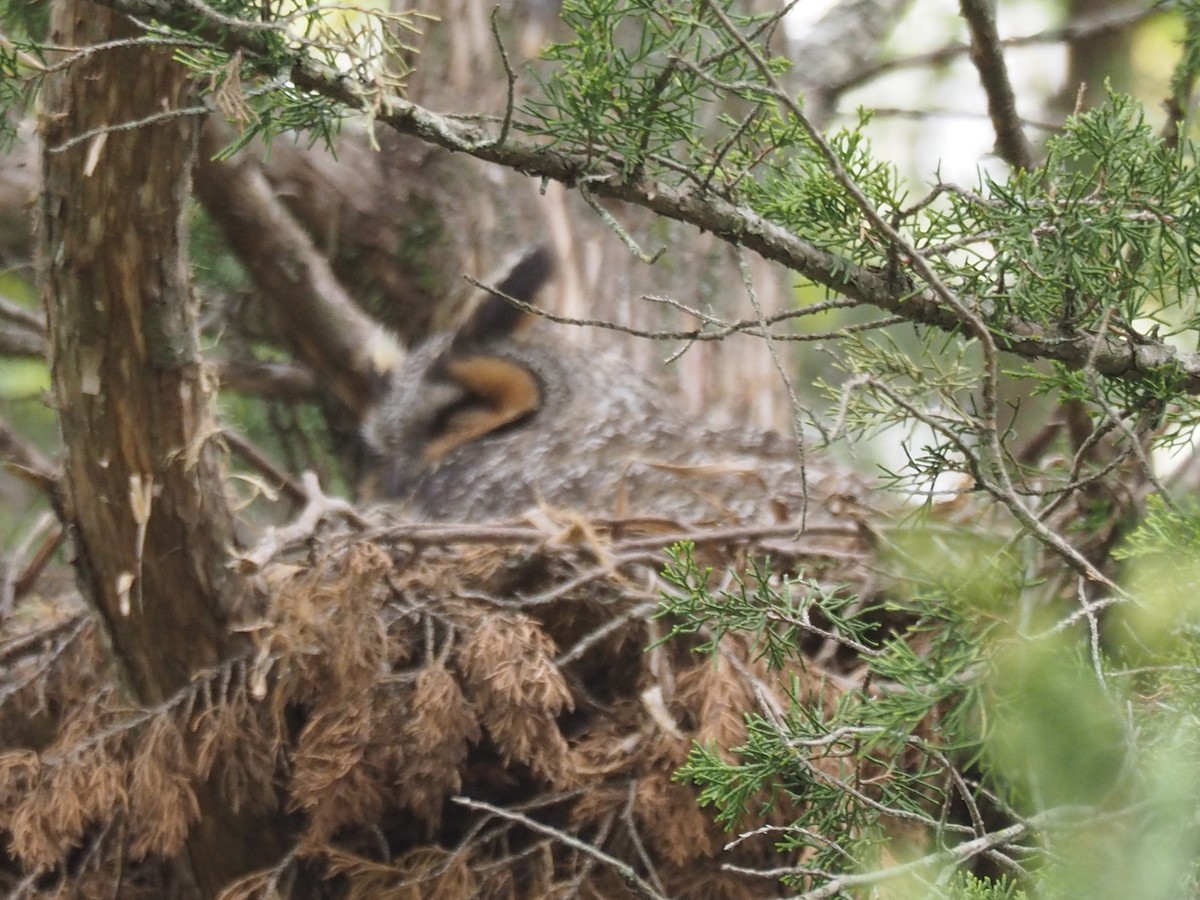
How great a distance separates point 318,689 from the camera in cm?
136

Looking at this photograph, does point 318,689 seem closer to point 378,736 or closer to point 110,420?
point 378,736

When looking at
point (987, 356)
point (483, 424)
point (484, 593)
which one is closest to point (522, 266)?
point (483, 424)

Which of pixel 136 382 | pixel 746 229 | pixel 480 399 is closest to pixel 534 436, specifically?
pixel 480 399

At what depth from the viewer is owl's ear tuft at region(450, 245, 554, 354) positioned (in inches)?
86.5

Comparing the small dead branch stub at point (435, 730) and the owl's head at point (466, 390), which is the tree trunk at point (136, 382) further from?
the owl's head at point (466, 390)

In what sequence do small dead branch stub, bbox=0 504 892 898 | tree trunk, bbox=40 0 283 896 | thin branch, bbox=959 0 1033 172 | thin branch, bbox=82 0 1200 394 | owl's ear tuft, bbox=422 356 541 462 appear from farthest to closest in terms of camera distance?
owl's ear tuft, bbox=422 356 541 462 < small dead branch stub, bbox=0 504 892 898 < thin branch, bbox=959 0 1033 172 < tree trunk, bbox=40 0 283 896 < thin branch, bbox=82 0 1200 394

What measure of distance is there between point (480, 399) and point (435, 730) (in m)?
1.01

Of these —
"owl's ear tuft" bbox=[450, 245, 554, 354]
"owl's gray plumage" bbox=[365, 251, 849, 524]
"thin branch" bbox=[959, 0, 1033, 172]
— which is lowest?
"owl's gray plumage" bbox=[365, 251, 849, 524]

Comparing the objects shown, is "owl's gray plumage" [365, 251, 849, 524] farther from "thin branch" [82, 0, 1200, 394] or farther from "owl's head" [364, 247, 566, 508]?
"thin branch" [82, 0, 1200, 394]

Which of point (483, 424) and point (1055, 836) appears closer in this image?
point (1055, 836)

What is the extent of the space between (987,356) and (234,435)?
4.09 feet

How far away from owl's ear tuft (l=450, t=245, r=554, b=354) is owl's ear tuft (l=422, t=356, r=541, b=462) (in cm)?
4

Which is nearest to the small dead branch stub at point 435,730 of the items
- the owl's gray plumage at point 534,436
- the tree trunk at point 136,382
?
the tree trunk at point 136,382

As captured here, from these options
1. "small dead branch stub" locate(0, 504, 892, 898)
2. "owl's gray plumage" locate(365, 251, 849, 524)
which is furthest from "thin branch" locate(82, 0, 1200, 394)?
"owl's gray plumage" locate(365, 251, 849, 524)
